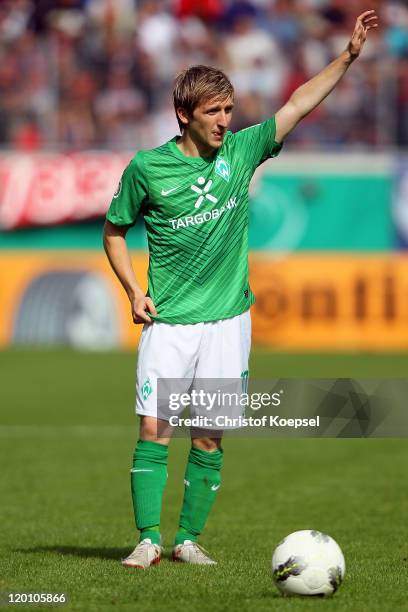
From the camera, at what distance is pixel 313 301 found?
744 inches

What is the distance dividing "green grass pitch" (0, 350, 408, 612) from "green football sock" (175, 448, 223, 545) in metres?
0.22

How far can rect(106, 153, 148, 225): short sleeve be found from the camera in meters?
5.59

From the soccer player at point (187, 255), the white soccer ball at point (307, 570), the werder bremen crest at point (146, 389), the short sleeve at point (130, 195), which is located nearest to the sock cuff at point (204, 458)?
the soccer player at point (187, 255)

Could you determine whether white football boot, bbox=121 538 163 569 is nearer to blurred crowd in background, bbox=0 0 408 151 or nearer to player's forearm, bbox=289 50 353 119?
player's forearm, bbox=289 50 353 119

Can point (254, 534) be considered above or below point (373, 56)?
below

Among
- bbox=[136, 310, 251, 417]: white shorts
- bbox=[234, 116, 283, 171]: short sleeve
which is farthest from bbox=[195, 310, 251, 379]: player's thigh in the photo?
bbox=[234, 116, 283, 171]: short sleeve

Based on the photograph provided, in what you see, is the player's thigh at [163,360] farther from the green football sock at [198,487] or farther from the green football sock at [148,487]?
the green football sock at [198,487]

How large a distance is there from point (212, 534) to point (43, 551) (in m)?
1.11

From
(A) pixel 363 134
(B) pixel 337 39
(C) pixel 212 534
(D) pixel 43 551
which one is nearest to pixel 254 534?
(C) pixel 212 534

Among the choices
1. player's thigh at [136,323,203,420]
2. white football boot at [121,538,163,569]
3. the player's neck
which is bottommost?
white football boot at [121,538,163,569]

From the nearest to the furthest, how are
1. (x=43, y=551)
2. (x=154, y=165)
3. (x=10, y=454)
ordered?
(x=154, y=165), (x=43, y=551), (x=10, y=454)

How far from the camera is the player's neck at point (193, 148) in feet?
18.6

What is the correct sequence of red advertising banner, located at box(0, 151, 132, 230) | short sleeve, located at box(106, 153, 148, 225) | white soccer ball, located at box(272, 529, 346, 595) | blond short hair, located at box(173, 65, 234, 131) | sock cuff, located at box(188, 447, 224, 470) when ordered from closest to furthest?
white soccer ball, located at box(272, 529, 346, 595) < blond short hair, located at box(173, 65, 234, 131) < short sleeve, located at box(106, 153, 148, 225) < sock cuff, located at box(188, 447, 224, 470) < red advertising banner, located at box(0, 151, 132, 230)

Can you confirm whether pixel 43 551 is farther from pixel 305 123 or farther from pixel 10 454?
pixel 305 123
